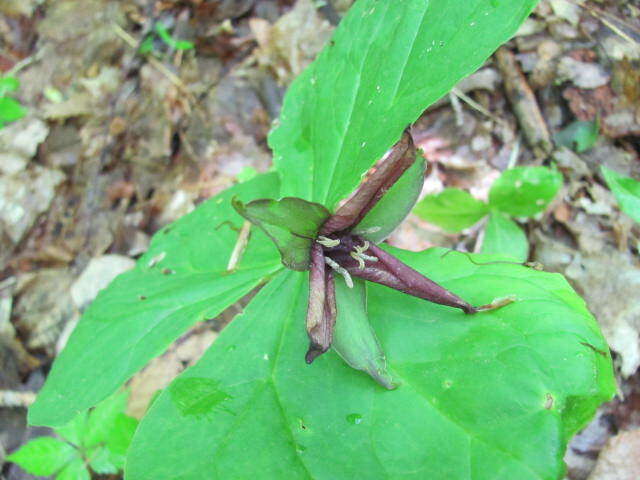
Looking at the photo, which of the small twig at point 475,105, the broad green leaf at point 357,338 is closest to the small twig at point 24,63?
the small twig at point 475,105

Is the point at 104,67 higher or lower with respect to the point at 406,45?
lower

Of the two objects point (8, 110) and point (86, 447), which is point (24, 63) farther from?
point (86, 447)

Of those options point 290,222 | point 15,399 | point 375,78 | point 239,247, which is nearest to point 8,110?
point 15,399

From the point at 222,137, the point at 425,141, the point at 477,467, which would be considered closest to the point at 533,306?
the point at 477,467

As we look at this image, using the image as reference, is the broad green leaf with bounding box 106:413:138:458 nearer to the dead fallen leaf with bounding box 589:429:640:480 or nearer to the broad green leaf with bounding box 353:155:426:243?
the broad green leaf with bounding box 353:155:426:243

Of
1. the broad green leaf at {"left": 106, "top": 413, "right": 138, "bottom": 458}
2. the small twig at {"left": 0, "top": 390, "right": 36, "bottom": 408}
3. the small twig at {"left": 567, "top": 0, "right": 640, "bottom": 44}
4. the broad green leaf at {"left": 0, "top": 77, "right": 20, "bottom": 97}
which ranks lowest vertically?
the small twig at {"left": 0, "top": 390, "right": 36, "bottom": 408}

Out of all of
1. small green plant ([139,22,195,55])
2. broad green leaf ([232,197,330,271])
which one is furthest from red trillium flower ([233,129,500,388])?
small green plant ([139,22,195,55])

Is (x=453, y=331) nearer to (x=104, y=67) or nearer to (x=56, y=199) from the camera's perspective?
(x=56, y=199)
